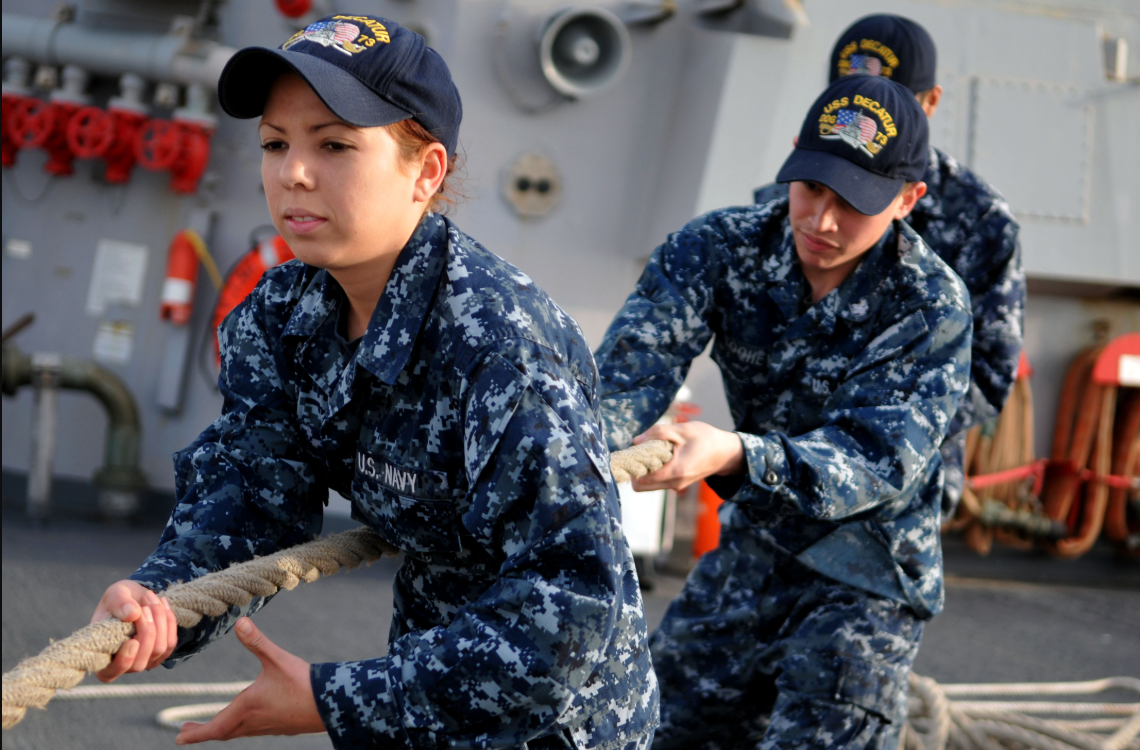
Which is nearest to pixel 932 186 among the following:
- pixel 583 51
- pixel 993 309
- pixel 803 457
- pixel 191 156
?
pixel 993 309

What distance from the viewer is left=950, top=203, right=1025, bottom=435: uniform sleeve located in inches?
104

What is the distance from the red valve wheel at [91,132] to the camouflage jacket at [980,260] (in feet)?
14.1

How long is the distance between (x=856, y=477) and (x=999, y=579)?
5.13m

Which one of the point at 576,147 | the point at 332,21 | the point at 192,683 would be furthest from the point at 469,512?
the point at 576,147

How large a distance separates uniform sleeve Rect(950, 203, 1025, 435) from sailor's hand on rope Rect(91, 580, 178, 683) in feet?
6.16

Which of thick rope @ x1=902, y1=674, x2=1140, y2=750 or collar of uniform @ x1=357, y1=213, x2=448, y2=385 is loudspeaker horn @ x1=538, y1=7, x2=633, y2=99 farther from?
collar of uniform @ x1=357, y1=213, x2=448, y2=385

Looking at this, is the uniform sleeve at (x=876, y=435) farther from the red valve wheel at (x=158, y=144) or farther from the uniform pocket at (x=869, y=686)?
the red valve wheel at (x=158, y=144)

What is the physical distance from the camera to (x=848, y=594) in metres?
2.10

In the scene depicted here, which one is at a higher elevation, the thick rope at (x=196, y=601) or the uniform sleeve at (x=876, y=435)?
the uniform sleeve at (x=876, y=435)

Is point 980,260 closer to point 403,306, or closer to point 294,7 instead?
point 403,306

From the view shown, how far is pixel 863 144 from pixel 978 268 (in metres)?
0.84

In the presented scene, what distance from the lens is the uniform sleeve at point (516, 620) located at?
44.5 inches

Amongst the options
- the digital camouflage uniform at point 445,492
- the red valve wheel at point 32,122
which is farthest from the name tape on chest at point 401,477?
the red valve wheel at point 32,122

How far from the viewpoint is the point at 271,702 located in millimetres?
1175
